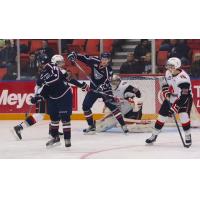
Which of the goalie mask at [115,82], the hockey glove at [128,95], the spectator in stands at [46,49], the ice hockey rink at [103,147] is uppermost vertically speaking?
the spectator in stands at [46,49]

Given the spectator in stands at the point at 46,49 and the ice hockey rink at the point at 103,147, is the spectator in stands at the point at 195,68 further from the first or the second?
the spectator in stands at the point at 46,49

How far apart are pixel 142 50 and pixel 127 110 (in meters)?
1.97

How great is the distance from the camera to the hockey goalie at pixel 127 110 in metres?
8.73

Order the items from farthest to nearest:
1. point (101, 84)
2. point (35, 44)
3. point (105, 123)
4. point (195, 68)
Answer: point (35, 44) → point (195, 68) → point (105, 123) → point (101, 84)

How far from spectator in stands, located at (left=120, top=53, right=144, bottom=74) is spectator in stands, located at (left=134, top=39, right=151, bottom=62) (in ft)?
0.28

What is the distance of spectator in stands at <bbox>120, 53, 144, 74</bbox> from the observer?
10555 mm

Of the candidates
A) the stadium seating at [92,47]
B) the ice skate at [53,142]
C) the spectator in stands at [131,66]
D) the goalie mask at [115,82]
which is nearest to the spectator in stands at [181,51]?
the spectator in stands at [131,66]

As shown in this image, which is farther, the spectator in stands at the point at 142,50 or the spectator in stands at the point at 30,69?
the spectator in stands at the point at 30,69

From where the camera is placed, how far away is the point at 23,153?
726 centimetres

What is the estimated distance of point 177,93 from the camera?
291 inches

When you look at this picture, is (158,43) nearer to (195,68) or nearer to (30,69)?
(195,68)

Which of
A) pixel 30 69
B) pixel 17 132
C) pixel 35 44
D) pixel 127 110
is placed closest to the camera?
pixel 17 132

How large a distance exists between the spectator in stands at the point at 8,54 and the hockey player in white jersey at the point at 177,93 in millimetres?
4311

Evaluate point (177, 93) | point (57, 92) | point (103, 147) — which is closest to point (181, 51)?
point (177, 93)
